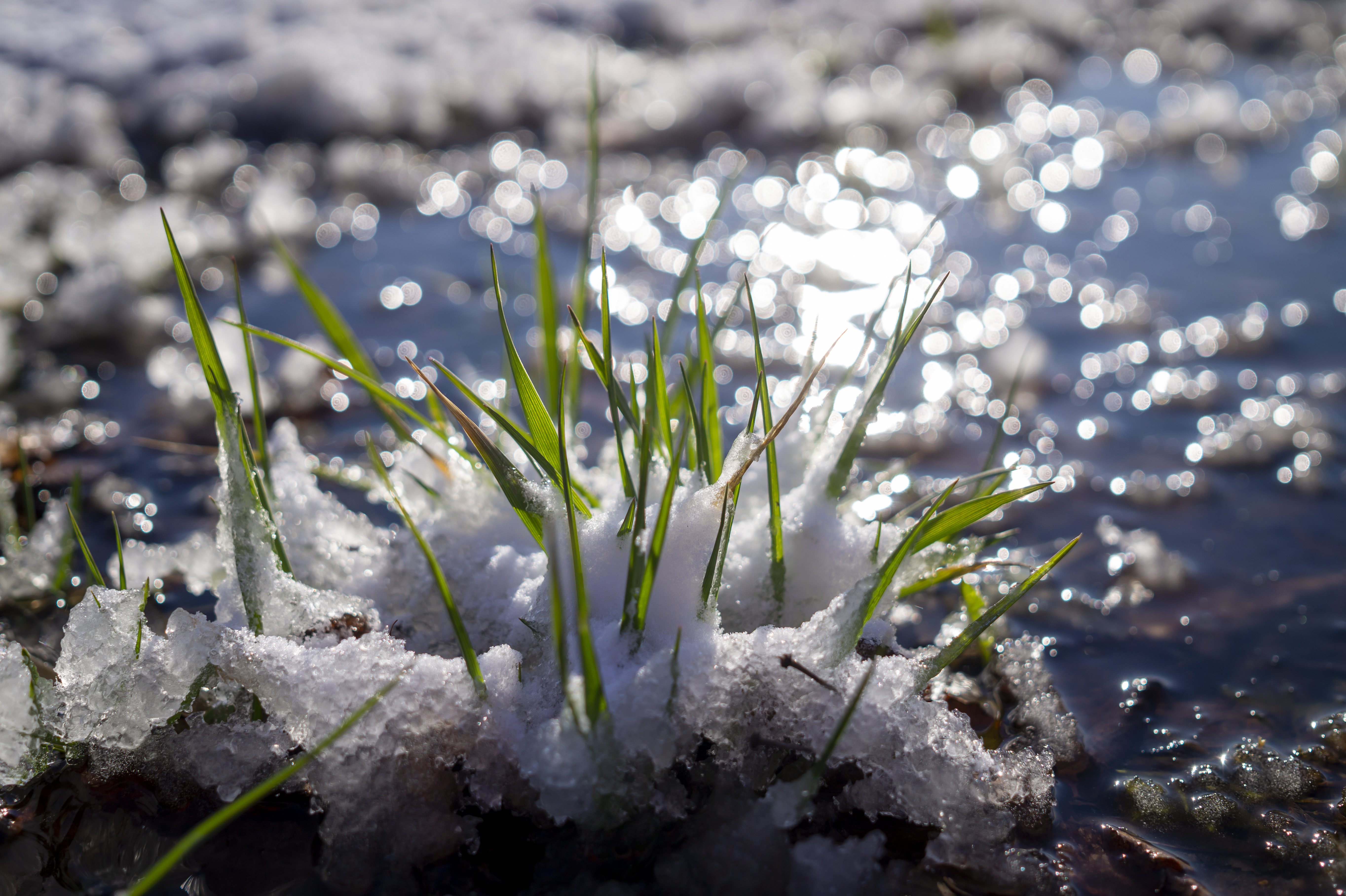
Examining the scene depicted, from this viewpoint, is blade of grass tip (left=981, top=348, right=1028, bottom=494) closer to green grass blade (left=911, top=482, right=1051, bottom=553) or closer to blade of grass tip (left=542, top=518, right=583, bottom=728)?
green grass blade (left=911, top=482, right=1051, bottom=553)

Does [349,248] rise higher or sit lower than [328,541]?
higher

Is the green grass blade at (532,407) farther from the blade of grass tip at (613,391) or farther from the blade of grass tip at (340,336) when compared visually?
the blade of grass tip at (340,336)

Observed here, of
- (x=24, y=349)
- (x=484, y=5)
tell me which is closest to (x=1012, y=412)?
(x=24, y=349)

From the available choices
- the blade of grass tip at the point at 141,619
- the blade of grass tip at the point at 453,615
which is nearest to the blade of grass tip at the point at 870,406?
the blade of grass tip at the point at 453,615

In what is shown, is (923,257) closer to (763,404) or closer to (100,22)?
(763,404)

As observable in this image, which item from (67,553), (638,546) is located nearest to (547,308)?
(638,546)

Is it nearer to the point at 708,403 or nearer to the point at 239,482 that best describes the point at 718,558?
the point at 708,403
